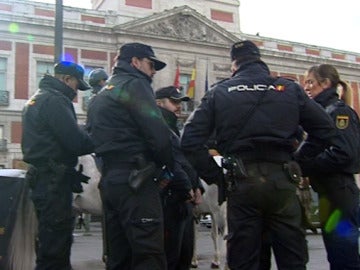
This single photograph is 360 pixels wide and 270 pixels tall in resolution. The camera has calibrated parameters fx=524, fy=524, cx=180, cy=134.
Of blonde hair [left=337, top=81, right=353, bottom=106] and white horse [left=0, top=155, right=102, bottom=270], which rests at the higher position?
blonde hair [left=337, top=81, right=353, bottom=106]

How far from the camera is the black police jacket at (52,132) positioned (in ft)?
14.6

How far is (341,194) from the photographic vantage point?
4.37 meters

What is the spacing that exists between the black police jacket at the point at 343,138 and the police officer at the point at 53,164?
2001mm

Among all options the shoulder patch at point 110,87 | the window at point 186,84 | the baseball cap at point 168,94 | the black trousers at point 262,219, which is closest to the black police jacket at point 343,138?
the black trousers at point 262,219

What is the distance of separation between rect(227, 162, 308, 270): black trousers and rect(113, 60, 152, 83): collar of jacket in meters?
1.19

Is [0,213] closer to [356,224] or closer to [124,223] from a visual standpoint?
[124,223]

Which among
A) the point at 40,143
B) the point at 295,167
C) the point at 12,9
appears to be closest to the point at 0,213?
the point at 40,143

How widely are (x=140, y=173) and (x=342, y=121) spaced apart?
178 cm

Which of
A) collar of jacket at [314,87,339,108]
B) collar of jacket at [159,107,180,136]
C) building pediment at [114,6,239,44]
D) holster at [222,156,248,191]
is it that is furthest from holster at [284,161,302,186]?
building pediment at [114,6,239,44]

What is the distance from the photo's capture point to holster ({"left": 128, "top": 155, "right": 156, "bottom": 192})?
3.79m

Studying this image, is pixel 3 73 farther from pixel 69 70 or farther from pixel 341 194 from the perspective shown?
pixel 341 194

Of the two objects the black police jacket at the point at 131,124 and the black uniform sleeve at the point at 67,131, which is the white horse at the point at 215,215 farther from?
the black police jacket at the point at 131,124

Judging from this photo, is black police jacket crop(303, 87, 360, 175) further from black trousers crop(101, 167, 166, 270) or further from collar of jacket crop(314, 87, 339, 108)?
black trousers crop(101, 167, 166, 270)

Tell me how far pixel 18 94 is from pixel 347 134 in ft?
96.0
